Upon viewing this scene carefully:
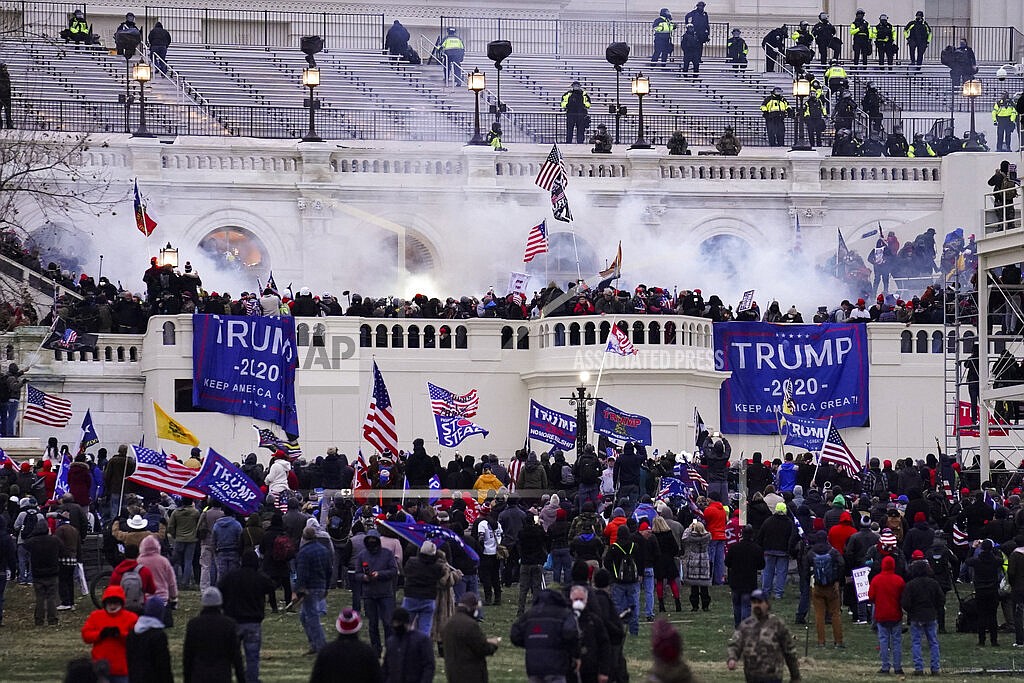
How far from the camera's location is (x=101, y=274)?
2201 inches

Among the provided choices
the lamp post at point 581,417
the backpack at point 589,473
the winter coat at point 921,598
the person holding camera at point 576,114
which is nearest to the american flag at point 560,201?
the person holding camera at point 576,114

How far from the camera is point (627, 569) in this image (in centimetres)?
2914

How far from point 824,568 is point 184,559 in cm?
834

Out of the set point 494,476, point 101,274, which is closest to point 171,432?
point 494,476

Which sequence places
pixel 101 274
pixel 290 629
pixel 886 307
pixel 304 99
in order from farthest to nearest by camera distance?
pixel 304 99 < pixel 101 274 < pixel 886 307 < pixel 290 629

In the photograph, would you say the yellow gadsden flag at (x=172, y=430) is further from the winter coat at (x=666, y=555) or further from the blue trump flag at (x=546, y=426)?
the winter coat at (x=666, y=555)

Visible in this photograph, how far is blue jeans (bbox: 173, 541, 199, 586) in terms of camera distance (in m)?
32.8

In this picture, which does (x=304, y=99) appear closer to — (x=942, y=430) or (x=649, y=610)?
(x=942, y=430)

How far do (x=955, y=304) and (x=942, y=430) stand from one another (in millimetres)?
3770

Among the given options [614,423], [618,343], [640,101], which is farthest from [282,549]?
[640,101]

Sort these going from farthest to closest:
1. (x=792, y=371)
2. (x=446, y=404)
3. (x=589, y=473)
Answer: (x=792, y=371) → (x=446, y=404) → (x=589, y=473)

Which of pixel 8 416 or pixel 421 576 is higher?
pixel 8 416

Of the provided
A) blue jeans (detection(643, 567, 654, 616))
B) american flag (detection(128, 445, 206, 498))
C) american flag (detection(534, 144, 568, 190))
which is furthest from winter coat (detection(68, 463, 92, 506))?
american flag (detection(534, 144, 568, 190))

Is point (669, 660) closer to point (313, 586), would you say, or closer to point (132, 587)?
point (132, 587)
